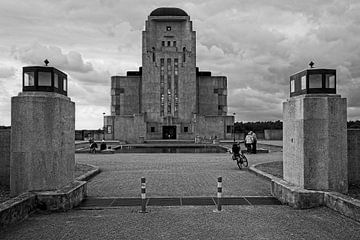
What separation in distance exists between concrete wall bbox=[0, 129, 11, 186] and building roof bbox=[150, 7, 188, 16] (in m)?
77.6

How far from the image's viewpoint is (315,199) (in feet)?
31.1

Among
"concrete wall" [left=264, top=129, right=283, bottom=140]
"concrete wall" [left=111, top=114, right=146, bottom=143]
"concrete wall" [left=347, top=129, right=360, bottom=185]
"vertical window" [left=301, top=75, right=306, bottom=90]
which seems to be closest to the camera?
"vertical window" [left=301, top=75, right=306, bottom=90]

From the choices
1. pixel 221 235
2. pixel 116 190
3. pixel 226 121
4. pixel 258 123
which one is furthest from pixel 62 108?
pixel 258 123

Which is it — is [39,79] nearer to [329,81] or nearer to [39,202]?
[39,202]

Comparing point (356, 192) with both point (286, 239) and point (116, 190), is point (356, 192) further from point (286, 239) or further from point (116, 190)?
point (116, 190)

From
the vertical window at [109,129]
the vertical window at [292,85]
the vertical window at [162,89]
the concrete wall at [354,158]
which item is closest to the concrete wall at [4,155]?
the vertical window at [292,85]

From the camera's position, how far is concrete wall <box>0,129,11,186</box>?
Result: 1221cm

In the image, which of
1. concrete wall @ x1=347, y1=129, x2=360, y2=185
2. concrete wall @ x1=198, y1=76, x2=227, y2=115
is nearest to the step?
concrete wall @ x1=347, y1=129, x2=360, y2=185

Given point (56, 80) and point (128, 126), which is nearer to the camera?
point (56, 80)

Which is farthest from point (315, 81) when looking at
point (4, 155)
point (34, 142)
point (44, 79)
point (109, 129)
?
point (109, 129)

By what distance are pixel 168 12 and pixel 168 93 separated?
19.6 m

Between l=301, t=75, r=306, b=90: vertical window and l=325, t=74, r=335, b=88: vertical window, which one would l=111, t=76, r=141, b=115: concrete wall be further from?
l=325, t=74, r=335, b=88: vertical window

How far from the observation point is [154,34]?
83.0 meters

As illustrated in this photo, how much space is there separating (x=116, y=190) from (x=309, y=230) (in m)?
6.98
